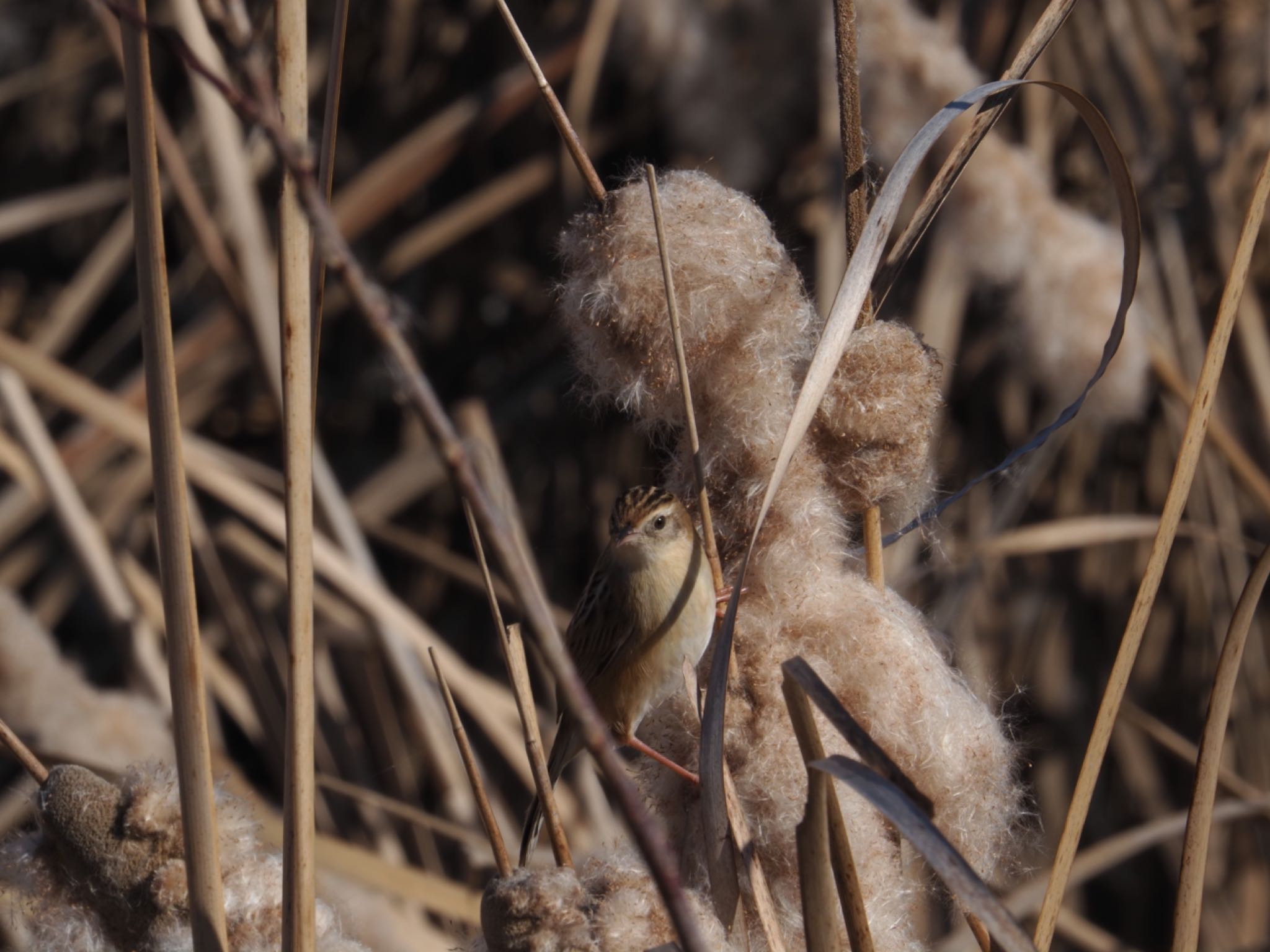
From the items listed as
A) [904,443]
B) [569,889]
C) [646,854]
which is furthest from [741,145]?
[646,854]

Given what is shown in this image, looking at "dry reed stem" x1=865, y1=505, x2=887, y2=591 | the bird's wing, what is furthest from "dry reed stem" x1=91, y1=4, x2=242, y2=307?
"dry reed stem" x1=865, y1=505, x2=887, y2=591

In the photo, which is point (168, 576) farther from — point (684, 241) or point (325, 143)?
point (684, 241)

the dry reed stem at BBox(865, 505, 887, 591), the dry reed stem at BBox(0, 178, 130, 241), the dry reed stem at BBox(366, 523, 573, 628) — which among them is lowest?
the dry reed stem at BBox(366, 523, 573, 628)

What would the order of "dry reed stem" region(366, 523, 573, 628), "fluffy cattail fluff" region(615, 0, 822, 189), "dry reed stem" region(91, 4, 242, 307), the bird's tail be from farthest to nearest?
"dry reed stem" region(366, 523, 573, 628) < "fluffy cattail fluff" region(615, 0, 822, 189) < "dry reed stem" region(91, 4, 242, 307) < the bird's tail

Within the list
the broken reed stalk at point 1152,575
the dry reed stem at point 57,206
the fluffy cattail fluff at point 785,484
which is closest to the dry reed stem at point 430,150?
the dry reed stem at point 57,206

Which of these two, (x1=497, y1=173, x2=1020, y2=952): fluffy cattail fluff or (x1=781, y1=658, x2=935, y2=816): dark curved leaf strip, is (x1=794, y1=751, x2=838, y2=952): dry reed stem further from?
(x1=497, y1=173, x2=1020, y2=952): fluffy cattail fluff

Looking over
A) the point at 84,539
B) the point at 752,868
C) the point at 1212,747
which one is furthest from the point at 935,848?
the point at 84,539

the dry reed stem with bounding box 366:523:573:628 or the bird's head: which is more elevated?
the bird's head

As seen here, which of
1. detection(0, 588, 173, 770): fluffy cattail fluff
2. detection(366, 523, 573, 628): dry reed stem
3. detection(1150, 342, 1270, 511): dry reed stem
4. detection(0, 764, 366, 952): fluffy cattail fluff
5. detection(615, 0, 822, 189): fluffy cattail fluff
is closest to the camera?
detection(0, 764, 366, 952): fluffy cattail fluff
